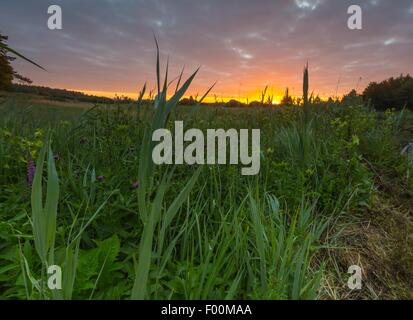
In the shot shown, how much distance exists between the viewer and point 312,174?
8.97ft

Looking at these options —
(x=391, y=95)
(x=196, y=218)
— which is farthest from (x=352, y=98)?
(x=391, y=95)

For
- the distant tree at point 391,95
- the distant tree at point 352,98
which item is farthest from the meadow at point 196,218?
the distant tree at point 391,95

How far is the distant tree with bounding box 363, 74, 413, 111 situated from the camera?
351 inches

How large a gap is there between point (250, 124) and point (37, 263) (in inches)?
110

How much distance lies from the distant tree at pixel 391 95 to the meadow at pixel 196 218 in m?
5.62

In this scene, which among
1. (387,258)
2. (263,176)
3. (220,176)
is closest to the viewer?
(387,258)

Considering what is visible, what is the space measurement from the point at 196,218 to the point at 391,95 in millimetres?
10975

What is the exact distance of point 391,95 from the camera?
417 inches

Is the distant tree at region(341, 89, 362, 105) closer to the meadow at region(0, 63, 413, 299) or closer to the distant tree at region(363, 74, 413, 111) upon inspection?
the meadow at region(0, 63, 413, 299)

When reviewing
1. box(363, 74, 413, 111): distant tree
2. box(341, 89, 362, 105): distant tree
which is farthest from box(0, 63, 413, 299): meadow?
box(363, 74, 413, 111): distant tree

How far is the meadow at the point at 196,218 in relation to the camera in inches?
51.7
